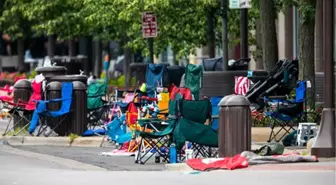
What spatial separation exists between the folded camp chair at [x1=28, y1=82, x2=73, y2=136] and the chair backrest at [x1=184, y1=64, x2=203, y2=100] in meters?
2.53

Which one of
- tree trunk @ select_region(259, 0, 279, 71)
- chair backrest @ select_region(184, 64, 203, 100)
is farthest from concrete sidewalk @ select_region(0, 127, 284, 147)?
tree trunk @ select_region(259, 0, 279, 71)

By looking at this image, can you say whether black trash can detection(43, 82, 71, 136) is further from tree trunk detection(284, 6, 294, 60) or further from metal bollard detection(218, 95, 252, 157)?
tree trunk detection(284, 6, 294, 60)

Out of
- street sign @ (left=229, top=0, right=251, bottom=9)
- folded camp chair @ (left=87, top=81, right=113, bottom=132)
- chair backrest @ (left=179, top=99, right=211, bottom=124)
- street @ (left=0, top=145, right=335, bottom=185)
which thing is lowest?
street @ (left=0, top=145, right=335, bottom=185)

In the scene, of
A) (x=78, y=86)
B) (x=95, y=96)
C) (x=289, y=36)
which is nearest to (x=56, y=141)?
(x=78, y=86)

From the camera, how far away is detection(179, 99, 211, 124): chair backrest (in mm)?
17984

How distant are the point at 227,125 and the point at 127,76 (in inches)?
1068

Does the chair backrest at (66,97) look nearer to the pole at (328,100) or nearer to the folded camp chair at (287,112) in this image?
the folded camp chair at (287,112)

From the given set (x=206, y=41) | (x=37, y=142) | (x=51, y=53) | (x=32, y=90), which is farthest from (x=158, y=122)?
(x=51, y=53)

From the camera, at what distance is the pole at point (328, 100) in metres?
16.7

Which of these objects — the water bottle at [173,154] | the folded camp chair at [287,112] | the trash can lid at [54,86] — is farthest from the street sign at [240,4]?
the water bottle at [173,154]

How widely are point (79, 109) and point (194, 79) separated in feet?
8.42

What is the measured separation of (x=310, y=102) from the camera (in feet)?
79.3

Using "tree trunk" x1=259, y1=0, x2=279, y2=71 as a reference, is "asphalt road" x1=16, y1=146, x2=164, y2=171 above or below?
below

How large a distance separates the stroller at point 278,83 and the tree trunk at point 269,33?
9.89ft
